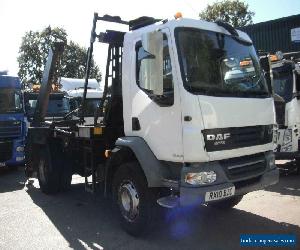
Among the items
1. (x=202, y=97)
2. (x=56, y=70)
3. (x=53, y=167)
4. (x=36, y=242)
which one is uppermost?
(x=56, y=70)

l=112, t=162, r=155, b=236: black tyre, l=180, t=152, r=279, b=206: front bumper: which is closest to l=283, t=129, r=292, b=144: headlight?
l=180, t=152, r=279, b=206: front bumper

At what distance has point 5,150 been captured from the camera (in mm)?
10578

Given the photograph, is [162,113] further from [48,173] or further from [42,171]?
[42,171]

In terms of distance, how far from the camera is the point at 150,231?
16.4 feet

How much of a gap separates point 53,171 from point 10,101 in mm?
4127

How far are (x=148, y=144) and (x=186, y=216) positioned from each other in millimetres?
1649

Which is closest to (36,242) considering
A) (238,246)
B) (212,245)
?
(212,245)

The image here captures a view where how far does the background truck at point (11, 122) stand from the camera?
10.6 m

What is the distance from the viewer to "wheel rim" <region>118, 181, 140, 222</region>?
5.05m

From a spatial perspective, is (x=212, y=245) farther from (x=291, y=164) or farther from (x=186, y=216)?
(x=291, y=164)

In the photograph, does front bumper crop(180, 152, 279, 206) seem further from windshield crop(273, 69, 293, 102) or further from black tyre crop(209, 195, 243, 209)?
windshield crop(273, 69, 293, 102)

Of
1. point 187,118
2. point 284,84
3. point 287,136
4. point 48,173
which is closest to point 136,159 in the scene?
point 187,118

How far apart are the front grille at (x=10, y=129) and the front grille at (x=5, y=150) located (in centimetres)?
20

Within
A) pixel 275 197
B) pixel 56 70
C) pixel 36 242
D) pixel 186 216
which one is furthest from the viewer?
pixel 56 70
